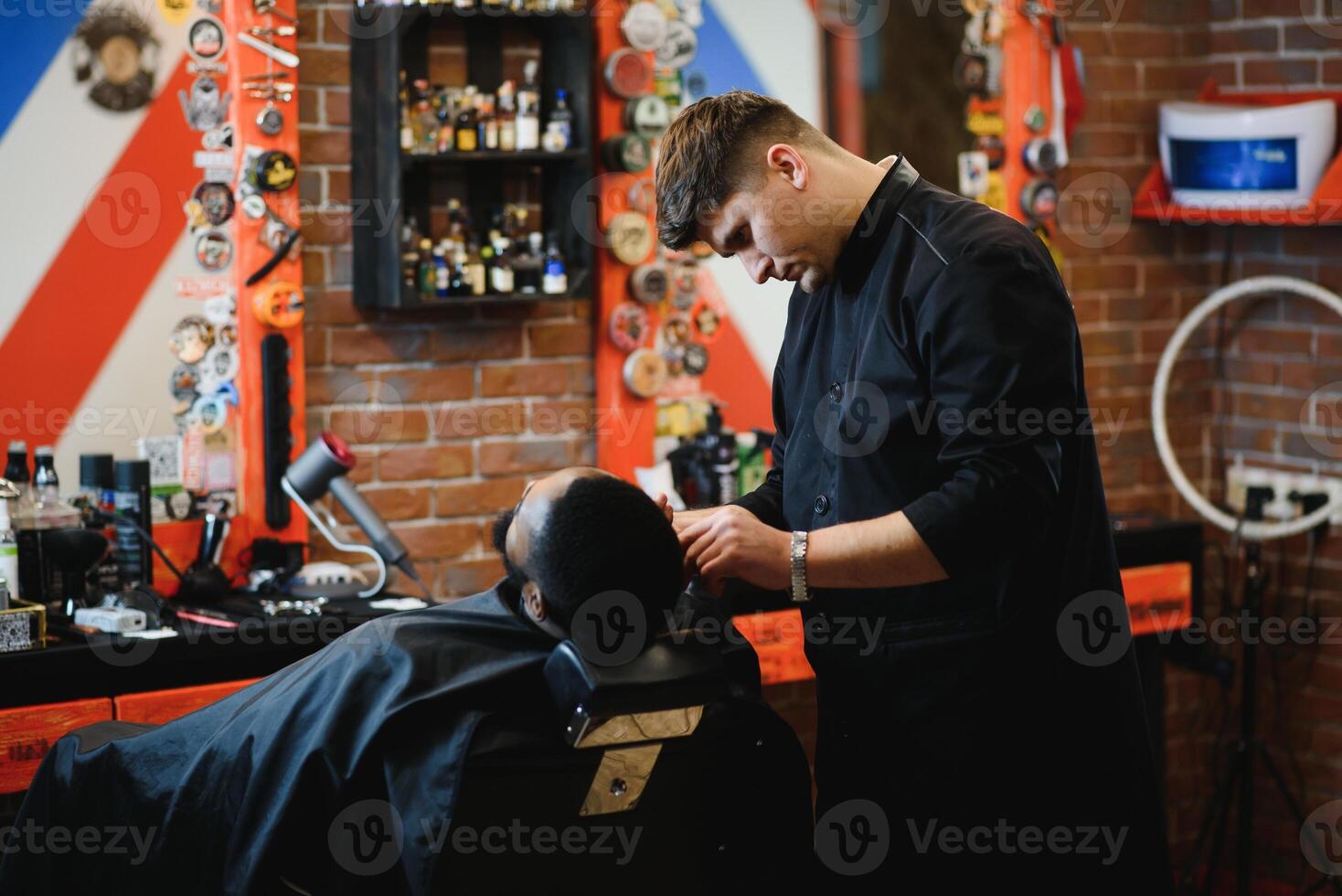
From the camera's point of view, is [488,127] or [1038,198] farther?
[1038,198]

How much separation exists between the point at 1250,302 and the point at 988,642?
97.1 inches

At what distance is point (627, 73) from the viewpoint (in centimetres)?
347

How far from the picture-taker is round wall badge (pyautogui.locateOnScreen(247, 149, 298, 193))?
3.12m

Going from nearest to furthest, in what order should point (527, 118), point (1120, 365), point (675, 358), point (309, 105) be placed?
point (309, 105) → point (527, 118) → point (675, 358) → point (1120, 365)

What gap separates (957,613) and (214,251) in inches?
71.4

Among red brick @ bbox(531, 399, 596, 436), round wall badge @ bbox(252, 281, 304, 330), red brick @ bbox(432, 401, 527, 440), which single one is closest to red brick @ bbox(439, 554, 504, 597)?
red brick @ bbox(432, 401, 527, 440)

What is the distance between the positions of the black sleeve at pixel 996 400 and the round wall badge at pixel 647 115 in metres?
1.69

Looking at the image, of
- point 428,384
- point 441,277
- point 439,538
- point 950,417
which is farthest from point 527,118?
point 950,417

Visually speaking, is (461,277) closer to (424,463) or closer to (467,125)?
(467,125)

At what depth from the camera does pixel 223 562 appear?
319cm

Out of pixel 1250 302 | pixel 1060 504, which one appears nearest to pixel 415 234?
pixel 1060 504

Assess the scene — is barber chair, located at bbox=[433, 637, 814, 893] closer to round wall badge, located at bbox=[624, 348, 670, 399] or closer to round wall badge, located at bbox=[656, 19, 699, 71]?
round wall badge, located at bbox=[624, 348, 670, 399]

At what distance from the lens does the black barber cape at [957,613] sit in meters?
1.93

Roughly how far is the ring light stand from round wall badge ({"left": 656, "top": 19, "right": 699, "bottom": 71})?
1.44 m
